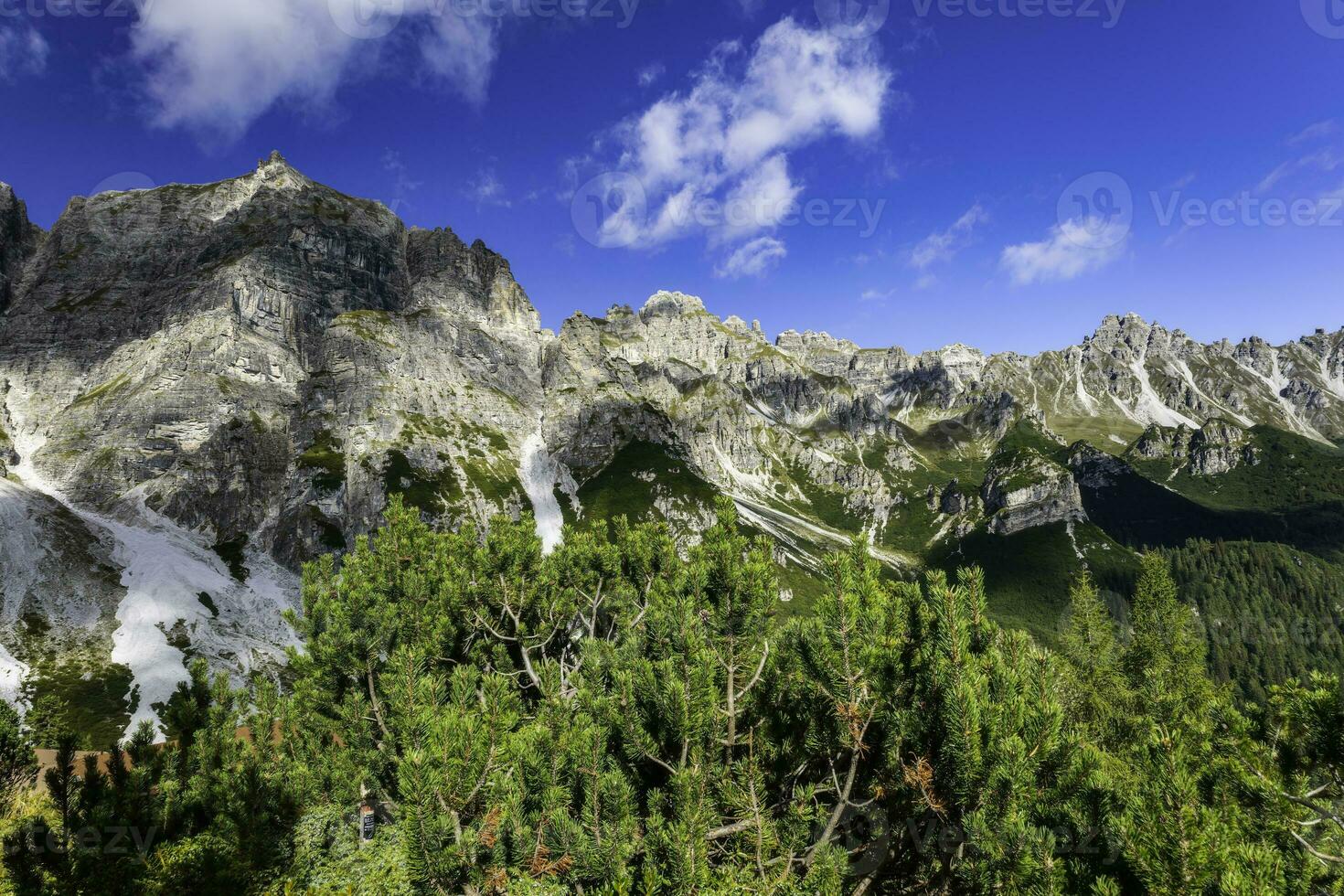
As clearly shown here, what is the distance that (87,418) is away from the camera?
187m

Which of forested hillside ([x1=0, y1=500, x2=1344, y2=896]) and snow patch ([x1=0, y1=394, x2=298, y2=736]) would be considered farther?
snow patch ([x1=0, y1=394, x2=298, y2=736])

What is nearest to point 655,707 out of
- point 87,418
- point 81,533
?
point 81,533

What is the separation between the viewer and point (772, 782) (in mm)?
9977

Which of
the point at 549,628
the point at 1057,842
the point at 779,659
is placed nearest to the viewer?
the point at 1057,842

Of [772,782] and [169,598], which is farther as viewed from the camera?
[169,598]

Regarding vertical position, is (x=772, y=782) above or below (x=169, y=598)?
below

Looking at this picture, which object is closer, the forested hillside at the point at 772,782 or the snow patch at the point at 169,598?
the forested hillside at the point at 772,782

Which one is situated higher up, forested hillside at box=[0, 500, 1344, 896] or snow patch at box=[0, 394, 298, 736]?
snow patch at box=[0, 394, 298, 736]

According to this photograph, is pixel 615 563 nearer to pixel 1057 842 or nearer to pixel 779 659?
pixel 779 659

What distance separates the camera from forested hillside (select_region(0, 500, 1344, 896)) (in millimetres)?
6828

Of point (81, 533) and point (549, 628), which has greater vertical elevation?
point (81, 533)

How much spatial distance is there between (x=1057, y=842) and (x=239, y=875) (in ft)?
49.0

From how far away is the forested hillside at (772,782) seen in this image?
6.83 meters

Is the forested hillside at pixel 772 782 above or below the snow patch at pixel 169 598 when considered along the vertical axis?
below
